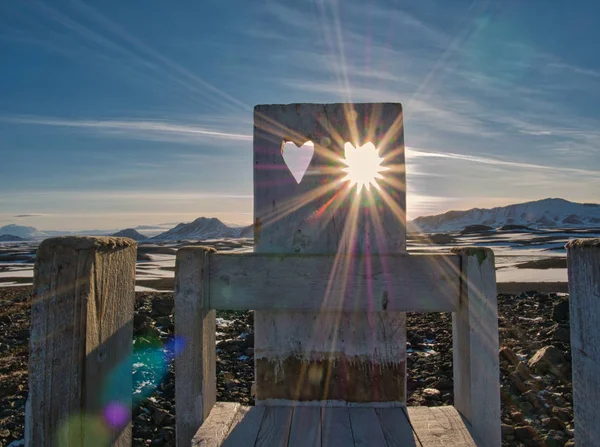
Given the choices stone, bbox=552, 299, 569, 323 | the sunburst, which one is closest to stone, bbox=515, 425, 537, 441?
the sunburst

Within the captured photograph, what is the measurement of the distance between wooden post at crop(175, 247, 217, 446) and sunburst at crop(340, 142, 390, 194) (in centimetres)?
110

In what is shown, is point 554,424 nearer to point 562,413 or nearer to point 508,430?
point 562,413

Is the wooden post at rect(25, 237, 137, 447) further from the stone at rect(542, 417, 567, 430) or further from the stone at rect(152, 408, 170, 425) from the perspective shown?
the stone at rect(542, 417, 567, 430)

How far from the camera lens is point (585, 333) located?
1291 millimetres

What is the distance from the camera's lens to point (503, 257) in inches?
865

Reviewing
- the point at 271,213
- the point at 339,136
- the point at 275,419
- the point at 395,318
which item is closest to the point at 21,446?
the point at 275,419

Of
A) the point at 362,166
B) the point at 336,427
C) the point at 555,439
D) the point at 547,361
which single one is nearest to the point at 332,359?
the point at 336,427

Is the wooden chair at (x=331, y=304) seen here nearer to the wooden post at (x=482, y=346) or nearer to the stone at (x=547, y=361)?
the wooden post at (x=482, y=346)

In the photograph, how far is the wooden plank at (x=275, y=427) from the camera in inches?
84.8

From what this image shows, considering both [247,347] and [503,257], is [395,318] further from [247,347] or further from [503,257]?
[503,257]

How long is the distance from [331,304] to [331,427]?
2.12 ft

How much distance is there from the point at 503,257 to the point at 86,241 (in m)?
23.4

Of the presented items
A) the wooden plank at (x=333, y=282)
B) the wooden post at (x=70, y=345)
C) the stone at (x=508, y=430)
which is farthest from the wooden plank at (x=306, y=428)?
the stone at (x=508, y=430)

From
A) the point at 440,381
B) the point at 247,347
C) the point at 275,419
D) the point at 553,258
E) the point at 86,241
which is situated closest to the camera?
the point at 86,241
